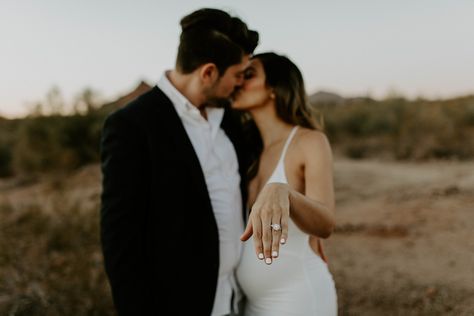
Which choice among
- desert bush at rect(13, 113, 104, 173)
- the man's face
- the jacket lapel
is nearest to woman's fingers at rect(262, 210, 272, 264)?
the jacket lapel

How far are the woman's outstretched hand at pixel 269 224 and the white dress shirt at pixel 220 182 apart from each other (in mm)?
889

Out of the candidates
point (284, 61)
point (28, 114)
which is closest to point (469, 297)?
point (284, 61)

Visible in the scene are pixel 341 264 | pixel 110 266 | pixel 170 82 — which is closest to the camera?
pixel 110 266

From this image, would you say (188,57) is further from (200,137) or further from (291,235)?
(291,235)

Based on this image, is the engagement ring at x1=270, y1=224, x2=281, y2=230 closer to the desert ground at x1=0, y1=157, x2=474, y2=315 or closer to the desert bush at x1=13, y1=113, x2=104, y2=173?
the desert ground at x1=0, y1=157, x2=474, y2=315

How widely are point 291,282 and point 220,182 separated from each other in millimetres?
613

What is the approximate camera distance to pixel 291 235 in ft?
8.20

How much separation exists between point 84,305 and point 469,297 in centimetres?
300

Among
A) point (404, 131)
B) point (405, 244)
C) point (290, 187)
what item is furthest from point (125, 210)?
point (404, 131)

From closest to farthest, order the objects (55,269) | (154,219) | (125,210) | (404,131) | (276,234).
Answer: (276,234) → (125,210) → (154,219) → (55,269) → (404,131)

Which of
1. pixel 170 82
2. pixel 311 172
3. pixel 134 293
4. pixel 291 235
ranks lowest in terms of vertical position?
pixel 134 293

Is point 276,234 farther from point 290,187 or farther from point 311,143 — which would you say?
point 311,143

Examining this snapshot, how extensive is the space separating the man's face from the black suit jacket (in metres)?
0.40

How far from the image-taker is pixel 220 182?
8.27 feet
